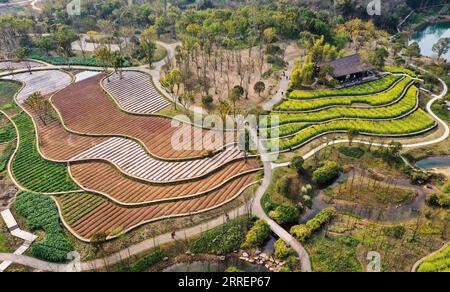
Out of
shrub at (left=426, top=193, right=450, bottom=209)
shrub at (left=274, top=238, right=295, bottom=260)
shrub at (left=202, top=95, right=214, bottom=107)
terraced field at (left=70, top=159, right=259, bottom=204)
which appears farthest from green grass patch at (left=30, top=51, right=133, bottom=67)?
shrub at (left=426, top=193, right=450, bottom=209)

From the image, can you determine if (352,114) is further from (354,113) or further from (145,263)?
(145,263)

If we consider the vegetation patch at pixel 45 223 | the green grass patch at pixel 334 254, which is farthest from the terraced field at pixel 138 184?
the green grass patch at pixel 334 254

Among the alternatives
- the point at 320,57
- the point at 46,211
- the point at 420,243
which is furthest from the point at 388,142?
the point at 46,211

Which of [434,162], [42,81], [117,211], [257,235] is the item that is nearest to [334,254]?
[257,235]

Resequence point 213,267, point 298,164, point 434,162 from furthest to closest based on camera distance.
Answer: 1. point 434,162
2. point 298,164
3. point 213,267

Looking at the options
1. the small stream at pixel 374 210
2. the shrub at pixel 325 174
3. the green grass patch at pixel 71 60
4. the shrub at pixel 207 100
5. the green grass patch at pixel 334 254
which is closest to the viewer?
the green grass patch at pixel 334 254

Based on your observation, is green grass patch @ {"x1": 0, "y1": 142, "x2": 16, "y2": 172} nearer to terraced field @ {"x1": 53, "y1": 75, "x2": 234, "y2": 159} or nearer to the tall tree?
the tall tree

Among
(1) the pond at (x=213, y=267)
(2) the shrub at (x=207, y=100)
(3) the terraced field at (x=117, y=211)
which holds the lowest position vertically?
(1) the pond at (x=213, y=267)

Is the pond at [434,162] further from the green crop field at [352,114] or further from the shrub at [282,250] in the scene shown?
the shrub at [282,250]
